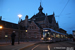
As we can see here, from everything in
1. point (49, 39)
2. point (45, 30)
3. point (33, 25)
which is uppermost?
point (33, 25)

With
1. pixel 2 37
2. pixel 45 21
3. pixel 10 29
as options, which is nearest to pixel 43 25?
pixel 45 21

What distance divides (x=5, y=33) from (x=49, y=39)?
1933 cm

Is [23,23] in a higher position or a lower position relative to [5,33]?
higher

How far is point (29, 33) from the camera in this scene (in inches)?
1649

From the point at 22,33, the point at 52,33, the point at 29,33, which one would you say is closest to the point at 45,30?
the point at 52,33

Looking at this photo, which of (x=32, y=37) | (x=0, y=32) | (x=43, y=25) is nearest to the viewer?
(x=0, y=32)

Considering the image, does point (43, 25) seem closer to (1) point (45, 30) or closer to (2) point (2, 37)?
(2) point (2, 37)

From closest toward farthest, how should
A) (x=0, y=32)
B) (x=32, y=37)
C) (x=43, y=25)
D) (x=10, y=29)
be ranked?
(x=0, y=32) < (x=10, y=29) < (x=32, y=37) < (x=43, y=25)

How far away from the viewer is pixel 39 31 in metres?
38.9

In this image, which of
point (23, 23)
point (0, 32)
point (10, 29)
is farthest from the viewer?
point (23, 23)

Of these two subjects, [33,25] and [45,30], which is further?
[33,25]

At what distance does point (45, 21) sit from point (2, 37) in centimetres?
2004

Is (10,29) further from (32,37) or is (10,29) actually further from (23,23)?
(23,23)

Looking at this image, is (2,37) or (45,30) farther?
(2,37)
